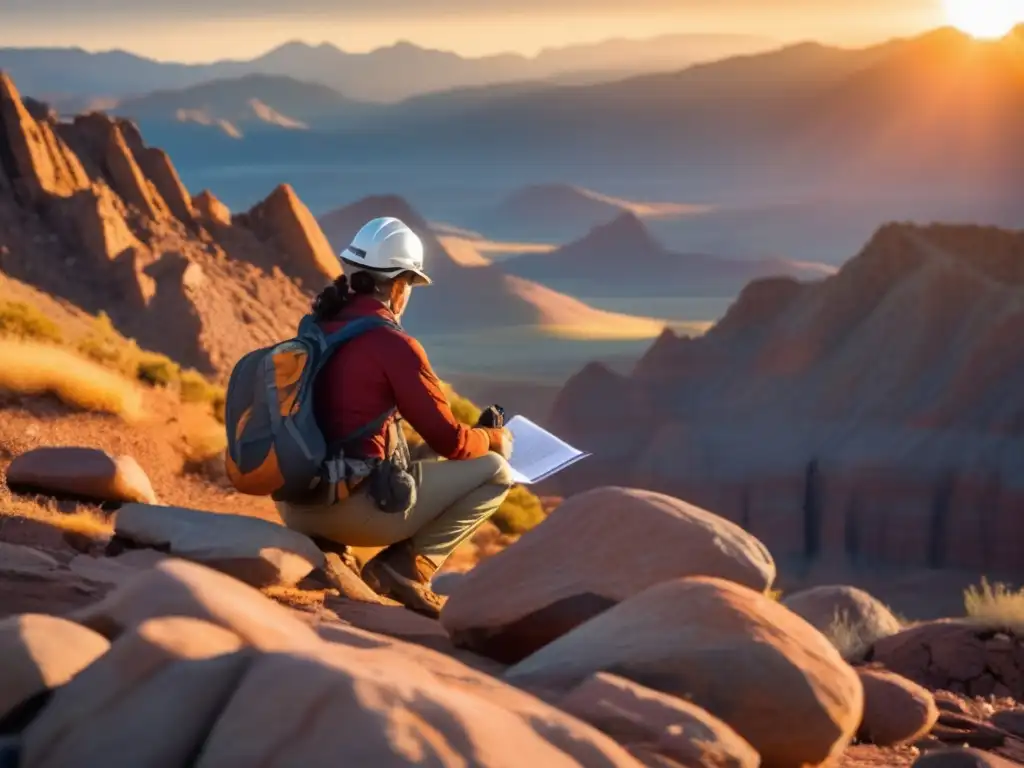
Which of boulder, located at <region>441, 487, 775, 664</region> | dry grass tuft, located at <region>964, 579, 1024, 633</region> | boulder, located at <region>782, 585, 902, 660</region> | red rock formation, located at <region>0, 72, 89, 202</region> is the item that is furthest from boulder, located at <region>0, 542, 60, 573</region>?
red rock formation, located at <region>0, 72, 89, 202</region>

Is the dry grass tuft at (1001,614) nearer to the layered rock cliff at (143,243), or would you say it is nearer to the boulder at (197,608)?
the boulder at (197,608)

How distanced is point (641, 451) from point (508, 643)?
208ft

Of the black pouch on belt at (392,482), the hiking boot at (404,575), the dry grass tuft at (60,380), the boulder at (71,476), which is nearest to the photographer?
the black pouch on belt at (392,482)

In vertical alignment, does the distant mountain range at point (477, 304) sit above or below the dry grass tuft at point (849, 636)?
below

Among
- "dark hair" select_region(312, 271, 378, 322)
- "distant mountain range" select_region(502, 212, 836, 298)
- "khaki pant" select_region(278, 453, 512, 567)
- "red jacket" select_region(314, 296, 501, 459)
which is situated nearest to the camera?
"red jacket" select_region(314, 296, 501, 459)

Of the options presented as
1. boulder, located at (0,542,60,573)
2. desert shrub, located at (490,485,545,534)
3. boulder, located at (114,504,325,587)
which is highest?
boulder, located at (0,542,60,573)

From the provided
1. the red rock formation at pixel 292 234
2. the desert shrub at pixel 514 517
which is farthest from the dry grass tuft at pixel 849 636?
the red rock formation at pixel 292 234

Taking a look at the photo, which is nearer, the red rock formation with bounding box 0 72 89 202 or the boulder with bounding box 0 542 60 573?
the boulder with bounding box 0 542 60 573

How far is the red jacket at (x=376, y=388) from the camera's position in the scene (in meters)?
6.34

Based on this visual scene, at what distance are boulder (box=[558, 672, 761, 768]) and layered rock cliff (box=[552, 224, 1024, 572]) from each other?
5337cm

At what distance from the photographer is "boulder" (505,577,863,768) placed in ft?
16.2

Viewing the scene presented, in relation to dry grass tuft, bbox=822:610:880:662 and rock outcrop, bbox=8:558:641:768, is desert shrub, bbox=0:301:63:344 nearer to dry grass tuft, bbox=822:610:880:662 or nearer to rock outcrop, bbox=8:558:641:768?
dry grass tuft, bbox=822:610:880:662

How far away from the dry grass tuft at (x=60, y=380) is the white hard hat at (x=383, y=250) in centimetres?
659

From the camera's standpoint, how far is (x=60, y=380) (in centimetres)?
1264
